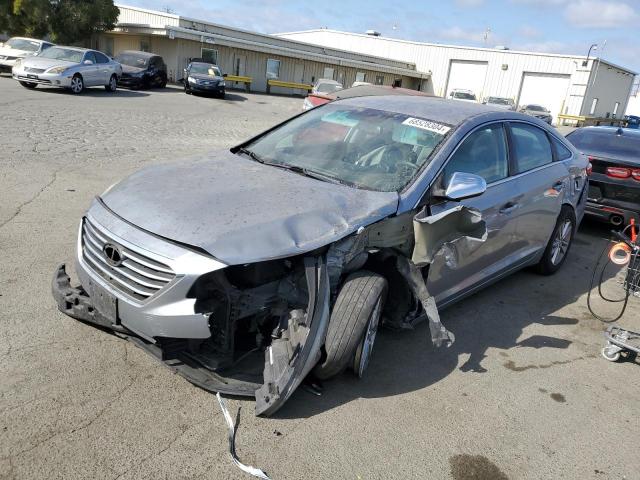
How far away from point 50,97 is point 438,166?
50.4 feet

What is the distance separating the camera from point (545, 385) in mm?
3711

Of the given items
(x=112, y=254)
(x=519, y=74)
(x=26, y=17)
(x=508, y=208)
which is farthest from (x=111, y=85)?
(x=519, y=74)

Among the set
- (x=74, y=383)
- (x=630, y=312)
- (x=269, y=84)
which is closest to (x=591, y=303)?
(x=630, y=312)

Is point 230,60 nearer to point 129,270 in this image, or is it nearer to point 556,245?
point 556,245

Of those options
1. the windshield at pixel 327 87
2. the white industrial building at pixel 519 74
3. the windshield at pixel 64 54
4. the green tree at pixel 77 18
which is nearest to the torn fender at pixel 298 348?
the windshield at pixel 64 54

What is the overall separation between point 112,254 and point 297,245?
3.37ft

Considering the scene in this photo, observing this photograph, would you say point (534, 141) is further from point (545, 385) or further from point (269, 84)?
point (269, 84)

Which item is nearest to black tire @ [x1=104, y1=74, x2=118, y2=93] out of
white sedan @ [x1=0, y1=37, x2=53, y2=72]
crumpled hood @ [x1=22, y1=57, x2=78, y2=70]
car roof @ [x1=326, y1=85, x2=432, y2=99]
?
crumpled hood @ [x1=22, y1=57, x2=78, y2=70]

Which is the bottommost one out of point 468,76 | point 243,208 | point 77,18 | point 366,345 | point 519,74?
point 366,345

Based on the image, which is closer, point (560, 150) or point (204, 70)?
point (560, 150)

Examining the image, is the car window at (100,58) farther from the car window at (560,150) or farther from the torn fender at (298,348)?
the torn fender at (298,348)

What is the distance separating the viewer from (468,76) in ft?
167

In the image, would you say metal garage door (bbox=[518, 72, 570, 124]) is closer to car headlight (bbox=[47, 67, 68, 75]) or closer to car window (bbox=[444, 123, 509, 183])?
car headlight (bbox=[47, 67, 68, 75])

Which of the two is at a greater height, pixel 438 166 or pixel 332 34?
pixel 332 34
